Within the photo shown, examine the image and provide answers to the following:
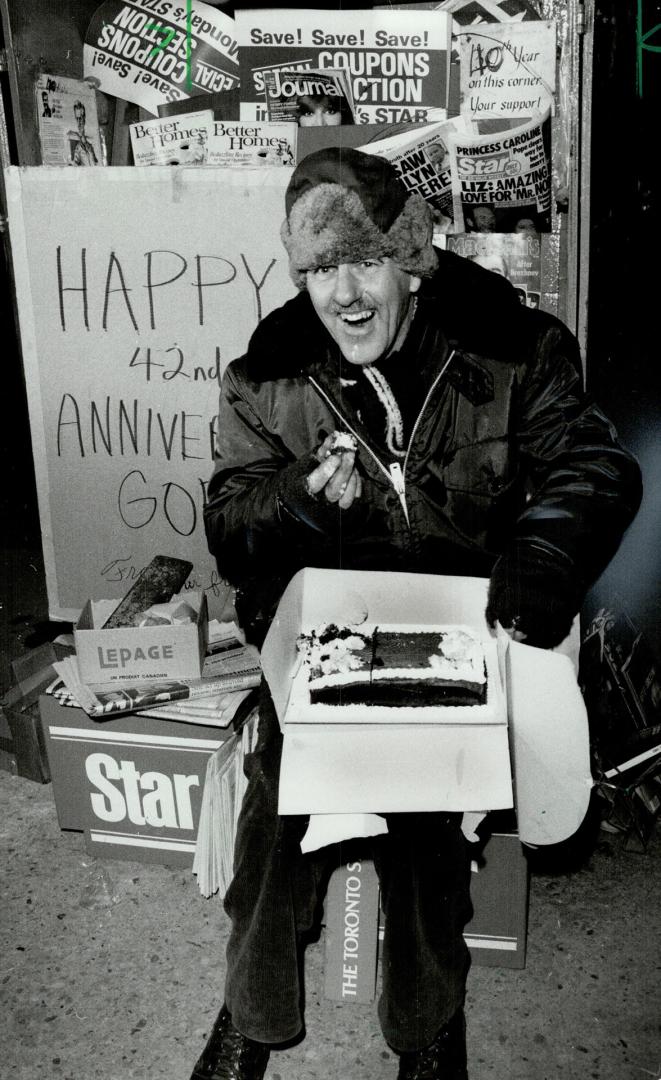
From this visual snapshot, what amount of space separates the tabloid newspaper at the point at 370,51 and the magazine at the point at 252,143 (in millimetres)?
147

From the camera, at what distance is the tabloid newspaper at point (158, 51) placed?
2.34m

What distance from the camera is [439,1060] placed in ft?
5.62

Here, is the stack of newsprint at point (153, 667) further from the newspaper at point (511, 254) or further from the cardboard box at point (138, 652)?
the newspaper at point (511, 254)

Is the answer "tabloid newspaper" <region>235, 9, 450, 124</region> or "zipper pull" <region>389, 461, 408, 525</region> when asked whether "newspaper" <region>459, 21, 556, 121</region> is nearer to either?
"tabloid newspaper" <region>235, 9, 450, 124</region>

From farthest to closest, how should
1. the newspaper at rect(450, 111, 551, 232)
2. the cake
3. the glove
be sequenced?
the newspaper at rect(450, 111, 551, 232) < the glove < the cake

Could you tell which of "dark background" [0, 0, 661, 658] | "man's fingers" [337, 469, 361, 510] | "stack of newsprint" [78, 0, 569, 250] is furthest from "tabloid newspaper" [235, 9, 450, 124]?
"man's fingers" [337, 469, 361, 510]

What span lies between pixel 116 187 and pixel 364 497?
1.21 meters

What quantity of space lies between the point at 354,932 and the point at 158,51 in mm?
2282

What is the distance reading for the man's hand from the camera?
182 cm

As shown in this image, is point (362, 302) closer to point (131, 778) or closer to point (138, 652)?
point (138, 652)

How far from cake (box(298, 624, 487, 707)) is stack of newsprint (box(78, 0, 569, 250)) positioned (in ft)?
3.74

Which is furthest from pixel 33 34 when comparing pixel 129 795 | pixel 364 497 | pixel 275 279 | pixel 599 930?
pixel 599 930

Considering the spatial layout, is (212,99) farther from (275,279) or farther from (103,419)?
(103,419)

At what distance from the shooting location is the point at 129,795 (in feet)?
7.69
